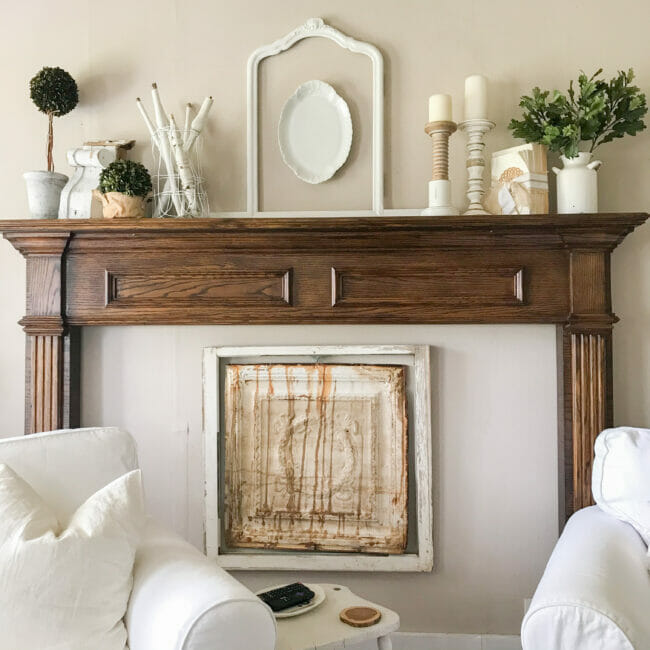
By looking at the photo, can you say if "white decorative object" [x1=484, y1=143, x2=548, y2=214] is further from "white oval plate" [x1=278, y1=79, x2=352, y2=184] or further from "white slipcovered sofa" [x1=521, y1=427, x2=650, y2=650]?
"white slipcovered sofa" [x1=521, y1=427, x2=650, y2=650]

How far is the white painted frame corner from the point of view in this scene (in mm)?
2166

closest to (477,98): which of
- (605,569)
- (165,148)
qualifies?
(165,148)

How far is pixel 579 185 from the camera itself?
2041mm

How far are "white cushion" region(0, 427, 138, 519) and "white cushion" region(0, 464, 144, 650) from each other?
0.40ft

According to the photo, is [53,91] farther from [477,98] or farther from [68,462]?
[477,98]

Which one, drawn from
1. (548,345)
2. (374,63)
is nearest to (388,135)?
(374,63)

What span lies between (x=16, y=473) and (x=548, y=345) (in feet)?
5.19

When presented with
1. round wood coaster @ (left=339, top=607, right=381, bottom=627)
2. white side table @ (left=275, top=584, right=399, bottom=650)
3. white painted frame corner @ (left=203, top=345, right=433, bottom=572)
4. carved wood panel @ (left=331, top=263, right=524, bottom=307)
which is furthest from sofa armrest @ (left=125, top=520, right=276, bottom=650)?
carved wood panel @ (left=331, top=263, right=524, bottom=307)

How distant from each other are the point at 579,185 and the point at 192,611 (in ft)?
5.23

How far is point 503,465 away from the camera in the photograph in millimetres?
2182

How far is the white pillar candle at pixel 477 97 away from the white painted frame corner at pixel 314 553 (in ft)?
2.41

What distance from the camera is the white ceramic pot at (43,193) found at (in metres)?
2.16

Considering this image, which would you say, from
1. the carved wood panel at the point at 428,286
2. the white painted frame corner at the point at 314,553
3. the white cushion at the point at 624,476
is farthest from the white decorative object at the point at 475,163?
the white cushion at the point at 624,476

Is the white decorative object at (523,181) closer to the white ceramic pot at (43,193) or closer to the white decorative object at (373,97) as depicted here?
the white decorative object at (373,97)
